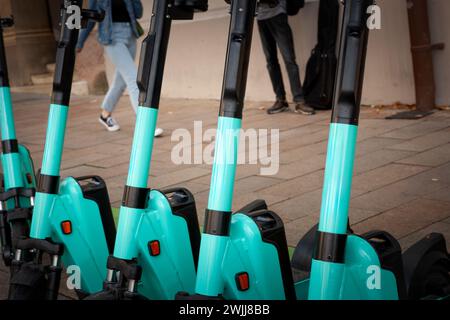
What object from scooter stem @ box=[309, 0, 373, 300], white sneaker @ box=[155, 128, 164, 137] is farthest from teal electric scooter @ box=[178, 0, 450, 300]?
white sneaker @ box=[155, 128, 164, 137]

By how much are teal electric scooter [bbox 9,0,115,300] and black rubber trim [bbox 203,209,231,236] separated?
92cm

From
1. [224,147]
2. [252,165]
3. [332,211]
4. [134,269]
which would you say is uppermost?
[224,147]

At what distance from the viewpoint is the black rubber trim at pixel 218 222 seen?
2.48m

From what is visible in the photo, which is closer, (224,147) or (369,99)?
(224,147)

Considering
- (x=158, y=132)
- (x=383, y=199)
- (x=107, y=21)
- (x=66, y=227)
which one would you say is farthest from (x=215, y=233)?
(x=158, y=132)

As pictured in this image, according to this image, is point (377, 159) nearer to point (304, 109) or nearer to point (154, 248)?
point (304, 109)

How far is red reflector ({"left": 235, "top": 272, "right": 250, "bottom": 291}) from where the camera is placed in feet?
8.38

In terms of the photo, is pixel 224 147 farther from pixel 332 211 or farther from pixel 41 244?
pixel 41 244

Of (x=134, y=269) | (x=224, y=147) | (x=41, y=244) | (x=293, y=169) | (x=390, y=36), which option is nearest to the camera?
(x=224, y=147)

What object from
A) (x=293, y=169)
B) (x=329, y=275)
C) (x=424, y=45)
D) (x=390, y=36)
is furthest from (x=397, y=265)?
(x=390, y=36)

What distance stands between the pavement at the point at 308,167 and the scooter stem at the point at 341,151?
158cm

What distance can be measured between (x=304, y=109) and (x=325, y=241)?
19.0 ft
